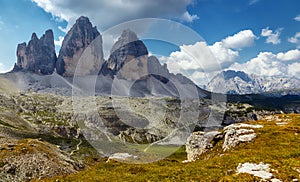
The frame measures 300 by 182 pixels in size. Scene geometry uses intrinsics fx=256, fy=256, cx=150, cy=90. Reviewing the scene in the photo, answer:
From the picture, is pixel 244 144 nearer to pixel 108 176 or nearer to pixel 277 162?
pixel 277 162

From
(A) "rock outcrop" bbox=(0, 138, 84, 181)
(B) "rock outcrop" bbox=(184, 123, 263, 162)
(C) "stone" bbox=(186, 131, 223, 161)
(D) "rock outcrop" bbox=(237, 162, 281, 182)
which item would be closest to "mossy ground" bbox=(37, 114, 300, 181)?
(D) "rock outcrop" bbox=(237, 162, 281, 182)

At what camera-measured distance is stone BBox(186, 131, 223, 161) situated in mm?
51406

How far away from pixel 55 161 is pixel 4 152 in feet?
35.7

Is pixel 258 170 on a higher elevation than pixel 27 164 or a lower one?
higher

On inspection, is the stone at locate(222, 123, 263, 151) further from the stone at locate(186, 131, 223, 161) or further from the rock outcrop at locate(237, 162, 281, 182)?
the rock outcrop at locate(237, 162, 281, 182)

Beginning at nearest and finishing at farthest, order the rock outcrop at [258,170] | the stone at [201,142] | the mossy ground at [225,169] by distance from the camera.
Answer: the rock outcrop at [258,170], the mossy ground at [225,169], the stone at [201,142]

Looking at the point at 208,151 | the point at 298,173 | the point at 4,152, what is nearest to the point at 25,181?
the point at 4,152

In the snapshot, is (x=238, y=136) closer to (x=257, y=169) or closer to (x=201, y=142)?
(x=201, y=142)

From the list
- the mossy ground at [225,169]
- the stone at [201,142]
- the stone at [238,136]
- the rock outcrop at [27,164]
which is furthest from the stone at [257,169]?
the rock outcrop at [27,164]

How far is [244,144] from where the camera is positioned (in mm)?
40719

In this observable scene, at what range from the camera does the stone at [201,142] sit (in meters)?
Answer: 51.4

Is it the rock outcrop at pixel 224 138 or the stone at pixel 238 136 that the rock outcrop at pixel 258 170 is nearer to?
the stone at pixel 238 136

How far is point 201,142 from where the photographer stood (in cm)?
5528

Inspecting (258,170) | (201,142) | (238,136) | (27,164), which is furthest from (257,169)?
(27,164)
